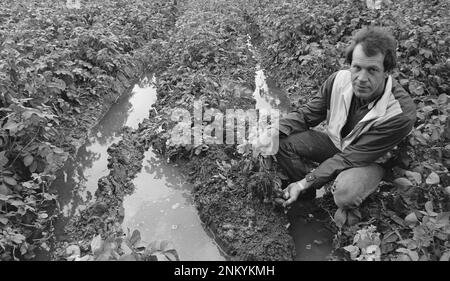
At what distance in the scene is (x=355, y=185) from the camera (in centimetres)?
304

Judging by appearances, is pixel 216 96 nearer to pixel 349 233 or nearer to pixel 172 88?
pixel 172 88

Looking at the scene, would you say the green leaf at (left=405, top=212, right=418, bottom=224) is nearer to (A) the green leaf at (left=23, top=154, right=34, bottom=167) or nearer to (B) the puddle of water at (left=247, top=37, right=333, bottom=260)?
(B) the puddle of water at (left=247, top=37, right=333, bottom=260)

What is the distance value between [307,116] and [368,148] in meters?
0.79

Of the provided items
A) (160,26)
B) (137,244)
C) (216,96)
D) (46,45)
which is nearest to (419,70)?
(216,96)

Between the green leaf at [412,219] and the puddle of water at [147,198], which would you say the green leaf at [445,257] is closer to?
the green leaf at [412,219]

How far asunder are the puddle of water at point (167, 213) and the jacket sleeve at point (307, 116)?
4.16 ft

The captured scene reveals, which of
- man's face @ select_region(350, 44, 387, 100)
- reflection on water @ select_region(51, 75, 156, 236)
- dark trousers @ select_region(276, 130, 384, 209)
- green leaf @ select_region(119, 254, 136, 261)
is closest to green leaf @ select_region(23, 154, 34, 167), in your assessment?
reflection on water @ select_region(51, 75, 156, 236)

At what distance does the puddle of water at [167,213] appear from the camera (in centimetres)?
345

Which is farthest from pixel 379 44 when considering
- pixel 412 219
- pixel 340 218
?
pixel 340 218

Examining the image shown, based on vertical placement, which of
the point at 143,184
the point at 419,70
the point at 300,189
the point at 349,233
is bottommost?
the point at 143,184

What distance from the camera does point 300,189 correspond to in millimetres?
3289

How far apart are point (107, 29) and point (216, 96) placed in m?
3.09

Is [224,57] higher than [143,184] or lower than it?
higher

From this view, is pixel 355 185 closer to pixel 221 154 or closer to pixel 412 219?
pixel 412 219
